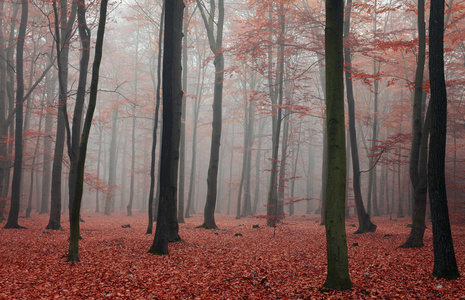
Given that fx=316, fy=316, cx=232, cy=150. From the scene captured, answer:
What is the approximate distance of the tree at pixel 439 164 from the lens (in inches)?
195

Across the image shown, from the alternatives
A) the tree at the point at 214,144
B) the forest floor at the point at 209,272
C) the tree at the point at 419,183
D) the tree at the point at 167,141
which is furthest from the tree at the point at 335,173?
the tree at the point at 214,144

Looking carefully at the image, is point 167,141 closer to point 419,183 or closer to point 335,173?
point 335,173

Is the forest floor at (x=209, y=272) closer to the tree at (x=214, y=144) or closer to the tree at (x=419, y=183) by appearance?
the tree at (x=419, y=183)

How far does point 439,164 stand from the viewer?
5.01m

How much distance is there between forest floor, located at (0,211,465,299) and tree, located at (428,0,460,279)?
0.35 meters

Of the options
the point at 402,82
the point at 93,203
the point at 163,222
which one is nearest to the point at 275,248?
the point at 163,222

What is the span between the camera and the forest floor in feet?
14.6

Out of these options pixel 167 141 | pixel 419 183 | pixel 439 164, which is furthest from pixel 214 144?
pixel 439 164

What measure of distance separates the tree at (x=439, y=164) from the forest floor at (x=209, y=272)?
1.15 ft

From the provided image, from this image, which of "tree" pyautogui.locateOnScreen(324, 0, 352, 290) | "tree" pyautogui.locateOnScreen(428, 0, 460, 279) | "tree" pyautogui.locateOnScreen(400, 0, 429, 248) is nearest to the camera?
"tree" pyautogui.locateOnScreen(324, 0, 352, 290)

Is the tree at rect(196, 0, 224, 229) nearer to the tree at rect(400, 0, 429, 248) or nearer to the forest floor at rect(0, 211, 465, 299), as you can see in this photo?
the forest floor at rect(0, 211, 465, 299)

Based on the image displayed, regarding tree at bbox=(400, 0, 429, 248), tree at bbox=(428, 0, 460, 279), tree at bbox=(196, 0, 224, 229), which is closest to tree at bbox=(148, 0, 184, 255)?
tree at bbox=(196, 0, 224, 229)

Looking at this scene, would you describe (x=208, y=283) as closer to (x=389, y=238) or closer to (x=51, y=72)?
(x=389, y=238)

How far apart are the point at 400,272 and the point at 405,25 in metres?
17.9
